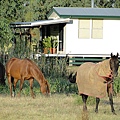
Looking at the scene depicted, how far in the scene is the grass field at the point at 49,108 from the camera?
1070cm

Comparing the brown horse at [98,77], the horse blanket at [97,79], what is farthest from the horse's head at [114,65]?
the horse blanket at [97,79]

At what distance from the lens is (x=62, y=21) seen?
1223 inches

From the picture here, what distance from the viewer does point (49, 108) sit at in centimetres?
1230

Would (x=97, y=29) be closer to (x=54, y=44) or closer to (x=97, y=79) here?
(x=54, y=44)

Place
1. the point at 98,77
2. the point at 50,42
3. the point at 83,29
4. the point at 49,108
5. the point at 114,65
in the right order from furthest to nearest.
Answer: the point at 83,29 < the point at 50,42 < the point at 49,108 < the point at 98,77 < the point at 114,65

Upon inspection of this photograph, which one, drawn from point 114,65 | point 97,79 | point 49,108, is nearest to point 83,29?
point 49,108

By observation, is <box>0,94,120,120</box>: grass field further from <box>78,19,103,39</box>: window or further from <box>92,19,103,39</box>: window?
Answer: <box>92,19,103,39</box>: window

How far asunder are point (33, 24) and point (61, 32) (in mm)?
3595

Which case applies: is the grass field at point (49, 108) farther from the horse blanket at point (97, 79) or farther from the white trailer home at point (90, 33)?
the white trailer home at point (90, 33)

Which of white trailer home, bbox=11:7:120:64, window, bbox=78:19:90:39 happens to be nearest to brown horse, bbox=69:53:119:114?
white trailer home, bbox=11:7:120:64

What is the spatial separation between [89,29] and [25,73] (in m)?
17.6

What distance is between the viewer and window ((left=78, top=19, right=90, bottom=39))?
32250 millimetres

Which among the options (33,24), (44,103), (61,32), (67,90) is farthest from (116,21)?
(44,103)

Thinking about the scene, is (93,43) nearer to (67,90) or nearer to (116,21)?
(116,21)
